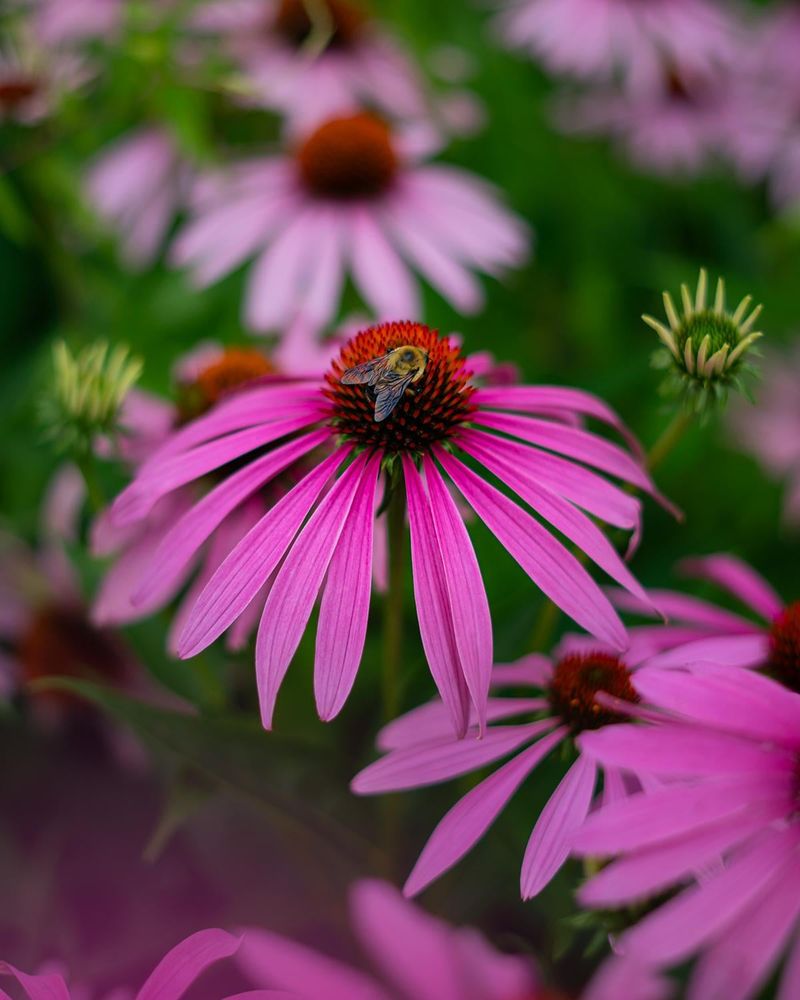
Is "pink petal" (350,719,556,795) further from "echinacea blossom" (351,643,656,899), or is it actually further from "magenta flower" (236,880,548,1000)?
"magenta flower" (236,880,548,1000)

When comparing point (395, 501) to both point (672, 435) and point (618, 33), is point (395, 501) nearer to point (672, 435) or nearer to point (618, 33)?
point (672, 435)

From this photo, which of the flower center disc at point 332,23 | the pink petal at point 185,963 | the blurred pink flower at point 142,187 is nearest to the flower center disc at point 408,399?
the pink petal at point 185,963

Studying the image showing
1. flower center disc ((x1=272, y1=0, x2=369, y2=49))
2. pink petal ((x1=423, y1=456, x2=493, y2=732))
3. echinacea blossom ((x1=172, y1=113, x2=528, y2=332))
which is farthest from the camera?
flower center disc ((x1=272, y1=0, x2=369, y2=49))

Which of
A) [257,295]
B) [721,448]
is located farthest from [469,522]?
[721,448]

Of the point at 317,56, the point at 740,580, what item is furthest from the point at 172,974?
the point at 317,56

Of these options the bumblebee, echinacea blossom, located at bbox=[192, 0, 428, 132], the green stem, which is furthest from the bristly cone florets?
echinacea blossom, located at bbox=[192, 0, 428, 132]

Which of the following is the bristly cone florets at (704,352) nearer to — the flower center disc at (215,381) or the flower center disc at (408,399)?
the flower center disc at (408,399)

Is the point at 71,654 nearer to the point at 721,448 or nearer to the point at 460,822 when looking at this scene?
the point at 460,822
